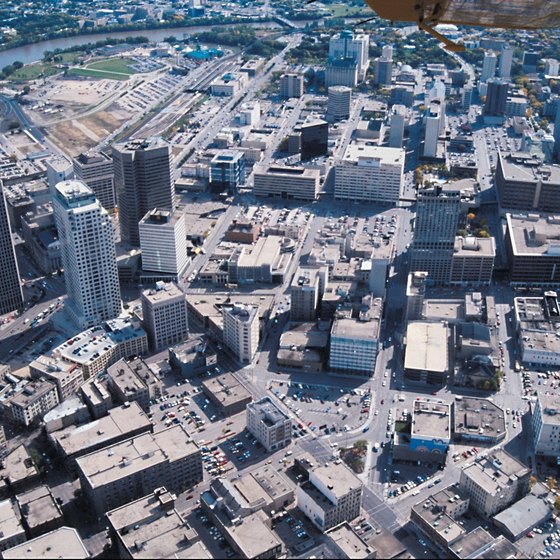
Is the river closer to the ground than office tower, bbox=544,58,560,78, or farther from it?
farther from it

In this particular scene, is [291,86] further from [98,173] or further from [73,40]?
[73,40]

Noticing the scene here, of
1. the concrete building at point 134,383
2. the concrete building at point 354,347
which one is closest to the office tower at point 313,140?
the concrete building at point 354,347

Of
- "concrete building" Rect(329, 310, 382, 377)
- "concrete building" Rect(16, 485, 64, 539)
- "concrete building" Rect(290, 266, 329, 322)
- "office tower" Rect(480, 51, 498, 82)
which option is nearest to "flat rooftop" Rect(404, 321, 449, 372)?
"concrete building" Rect(329, 310, 382, 377)

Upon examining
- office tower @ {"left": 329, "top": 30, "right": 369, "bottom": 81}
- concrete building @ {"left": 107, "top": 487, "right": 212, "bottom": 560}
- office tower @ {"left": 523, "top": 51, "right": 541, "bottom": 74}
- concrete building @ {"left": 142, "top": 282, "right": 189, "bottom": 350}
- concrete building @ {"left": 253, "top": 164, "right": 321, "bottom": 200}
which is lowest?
concrete building @ {"left": 107, "top": 487, "right": 212, "bottom": 560}

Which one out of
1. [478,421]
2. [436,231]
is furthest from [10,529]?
[436,231]

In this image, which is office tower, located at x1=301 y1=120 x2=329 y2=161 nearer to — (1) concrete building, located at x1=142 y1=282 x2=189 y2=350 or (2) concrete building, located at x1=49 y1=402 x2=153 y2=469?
(1) concrete building, located at x1=142 y1=282 x2=189 y2=350

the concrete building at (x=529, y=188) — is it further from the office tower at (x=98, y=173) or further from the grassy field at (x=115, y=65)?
Result: the grassy field at (x=115, y=65)

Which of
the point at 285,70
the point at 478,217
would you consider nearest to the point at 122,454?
the point at 478,217
